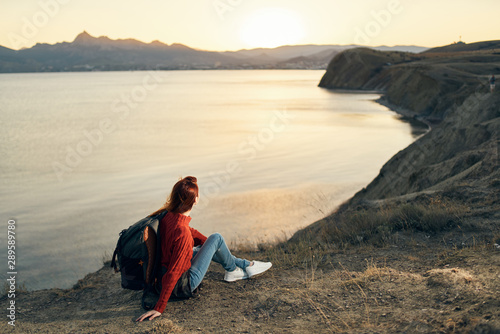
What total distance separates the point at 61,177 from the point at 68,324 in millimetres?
15283

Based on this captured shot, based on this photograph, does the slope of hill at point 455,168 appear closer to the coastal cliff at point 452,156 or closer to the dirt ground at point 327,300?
the coastal cliff at point 452,156

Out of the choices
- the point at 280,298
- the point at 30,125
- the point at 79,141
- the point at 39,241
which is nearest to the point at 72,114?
the point at 30,125

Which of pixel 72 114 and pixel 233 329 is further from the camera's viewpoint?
pixel 72 114

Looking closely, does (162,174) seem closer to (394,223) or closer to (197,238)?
(394,223)

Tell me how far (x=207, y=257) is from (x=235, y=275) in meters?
0.75

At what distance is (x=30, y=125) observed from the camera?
36750 millimetres

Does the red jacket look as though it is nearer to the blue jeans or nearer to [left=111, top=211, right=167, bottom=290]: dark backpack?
[left=111, top=211, right=167, bottom=290]: dark backpack

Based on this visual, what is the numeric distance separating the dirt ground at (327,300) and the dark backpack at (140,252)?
47 centimetres

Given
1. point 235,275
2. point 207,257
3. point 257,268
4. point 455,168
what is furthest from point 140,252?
point 455,168

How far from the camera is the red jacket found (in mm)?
4361

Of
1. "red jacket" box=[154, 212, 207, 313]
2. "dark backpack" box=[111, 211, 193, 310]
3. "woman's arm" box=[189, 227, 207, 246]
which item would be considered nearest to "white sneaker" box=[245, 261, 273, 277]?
"woman's arm" box=[189, 227, 207, 246]

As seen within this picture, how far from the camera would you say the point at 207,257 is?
4.93 metres

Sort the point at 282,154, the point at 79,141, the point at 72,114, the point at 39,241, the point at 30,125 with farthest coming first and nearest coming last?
the point at 72,114, the point at 30,125, the point at 79,141, the point at 282,154, the point at 39,241

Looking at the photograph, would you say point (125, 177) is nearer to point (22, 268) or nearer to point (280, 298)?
point (22, 268)
